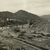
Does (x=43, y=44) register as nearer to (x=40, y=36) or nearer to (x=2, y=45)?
(x=40, y=36)

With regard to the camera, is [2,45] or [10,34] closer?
[2,45]

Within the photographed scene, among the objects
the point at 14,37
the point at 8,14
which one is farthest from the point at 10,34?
the point at 8,14

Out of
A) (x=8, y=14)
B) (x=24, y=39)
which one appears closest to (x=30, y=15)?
(x=8, y=14)

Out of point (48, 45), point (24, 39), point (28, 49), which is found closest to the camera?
point (28, 49)

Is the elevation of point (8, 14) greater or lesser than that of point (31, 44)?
greater

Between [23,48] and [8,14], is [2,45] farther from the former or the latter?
[8,14]

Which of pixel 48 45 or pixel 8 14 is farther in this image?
pixel 8 14

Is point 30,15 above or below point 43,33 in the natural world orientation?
above

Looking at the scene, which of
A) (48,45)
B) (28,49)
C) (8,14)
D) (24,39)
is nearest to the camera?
(28,49)

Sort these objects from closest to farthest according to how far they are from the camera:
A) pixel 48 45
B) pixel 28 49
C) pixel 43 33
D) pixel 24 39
→ 1. pixel 28 49
2. pixel 48 45
3. pixel 24 39
4. pixel 43 33
